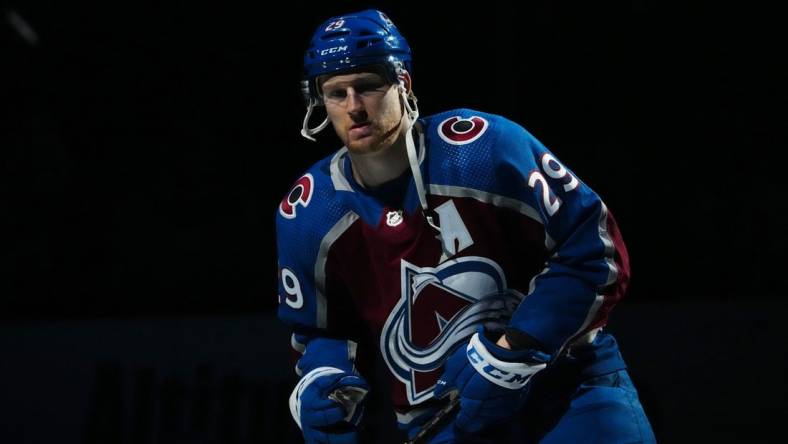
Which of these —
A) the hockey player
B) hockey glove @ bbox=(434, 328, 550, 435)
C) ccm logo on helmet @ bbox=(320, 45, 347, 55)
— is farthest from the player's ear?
hockey glove @ bbox=(434, 328, 550, 435)

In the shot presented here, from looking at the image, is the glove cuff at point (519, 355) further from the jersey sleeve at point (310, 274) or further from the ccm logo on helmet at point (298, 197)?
the ccm logo on helmet at point (298, 197)

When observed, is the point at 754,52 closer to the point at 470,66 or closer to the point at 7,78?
the point at 470,66

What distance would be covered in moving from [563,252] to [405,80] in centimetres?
44

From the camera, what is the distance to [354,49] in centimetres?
193

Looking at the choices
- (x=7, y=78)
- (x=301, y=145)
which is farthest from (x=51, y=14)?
(x=301, y=145)

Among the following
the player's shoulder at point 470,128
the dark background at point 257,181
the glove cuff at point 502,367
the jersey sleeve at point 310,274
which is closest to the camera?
the glove cuff at point 502,367

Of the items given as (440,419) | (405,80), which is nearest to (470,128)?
(405,80)

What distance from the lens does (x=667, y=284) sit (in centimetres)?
393

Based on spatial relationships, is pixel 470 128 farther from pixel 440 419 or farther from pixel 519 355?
pixel 440 419

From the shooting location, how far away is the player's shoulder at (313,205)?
201cm

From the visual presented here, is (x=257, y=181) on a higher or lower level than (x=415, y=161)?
lower

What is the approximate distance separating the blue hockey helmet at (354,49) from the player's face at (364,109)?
0.02 m

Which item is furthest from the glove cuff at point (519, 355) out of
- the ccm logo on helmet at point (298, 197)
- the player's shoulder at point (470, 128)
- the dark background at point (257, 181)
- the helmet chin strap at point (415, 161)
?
the dark background at point (257, 181)

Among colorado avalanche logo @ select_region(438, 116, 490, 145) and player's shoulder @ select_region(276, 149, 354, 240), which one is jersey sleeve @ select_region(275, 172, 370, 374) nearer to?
player's shoulder @ select_region(276, 149, 354, 240)
